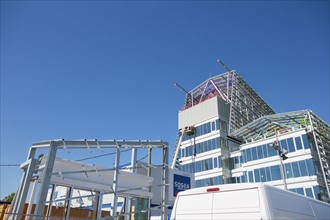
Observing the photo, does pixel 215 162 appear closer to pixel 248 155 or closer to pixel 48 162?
pixel 248 155

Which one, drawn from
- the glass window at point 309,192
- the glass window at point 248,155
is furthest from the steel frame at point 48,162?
the glass window at point 248,155

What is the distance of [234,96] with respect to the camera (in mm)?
48625

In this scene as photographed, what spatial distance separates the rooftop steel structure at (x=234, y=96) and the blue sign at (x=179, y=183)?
27.9 meters

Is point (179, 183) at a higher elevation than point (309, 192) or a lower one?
lower

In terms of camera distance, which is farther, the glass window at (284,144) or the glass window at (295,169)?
the glass window at (284,144)

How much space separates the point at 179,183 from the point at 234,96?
35.4m

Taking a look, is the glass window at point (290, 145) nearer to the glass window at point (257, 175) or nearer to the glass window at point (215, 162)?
the glass window at point (257, 175)

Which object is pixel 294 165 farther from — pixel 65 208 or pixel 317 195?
pixel 65 208

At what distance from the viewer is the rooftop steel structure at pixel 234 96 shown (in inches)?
1839

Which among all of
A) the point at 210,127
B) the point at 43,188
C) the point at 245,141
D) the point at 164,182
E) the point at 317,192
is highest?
the point at 210,127

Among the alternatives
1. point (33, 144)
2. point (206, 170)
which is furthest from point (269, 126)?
point (33, 144)

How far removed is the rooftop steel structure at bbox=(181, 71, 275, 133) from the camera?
46.7 m

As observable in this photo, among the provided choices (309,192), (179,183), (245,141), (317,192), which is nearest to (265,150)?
(309,192)

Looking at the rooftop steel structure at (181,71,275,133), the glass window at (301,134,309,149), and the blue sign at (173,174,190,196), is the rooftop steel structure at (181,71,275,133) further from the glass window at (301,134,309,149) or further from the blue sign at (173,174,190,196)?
the blue sign at (173,174,190,196)
